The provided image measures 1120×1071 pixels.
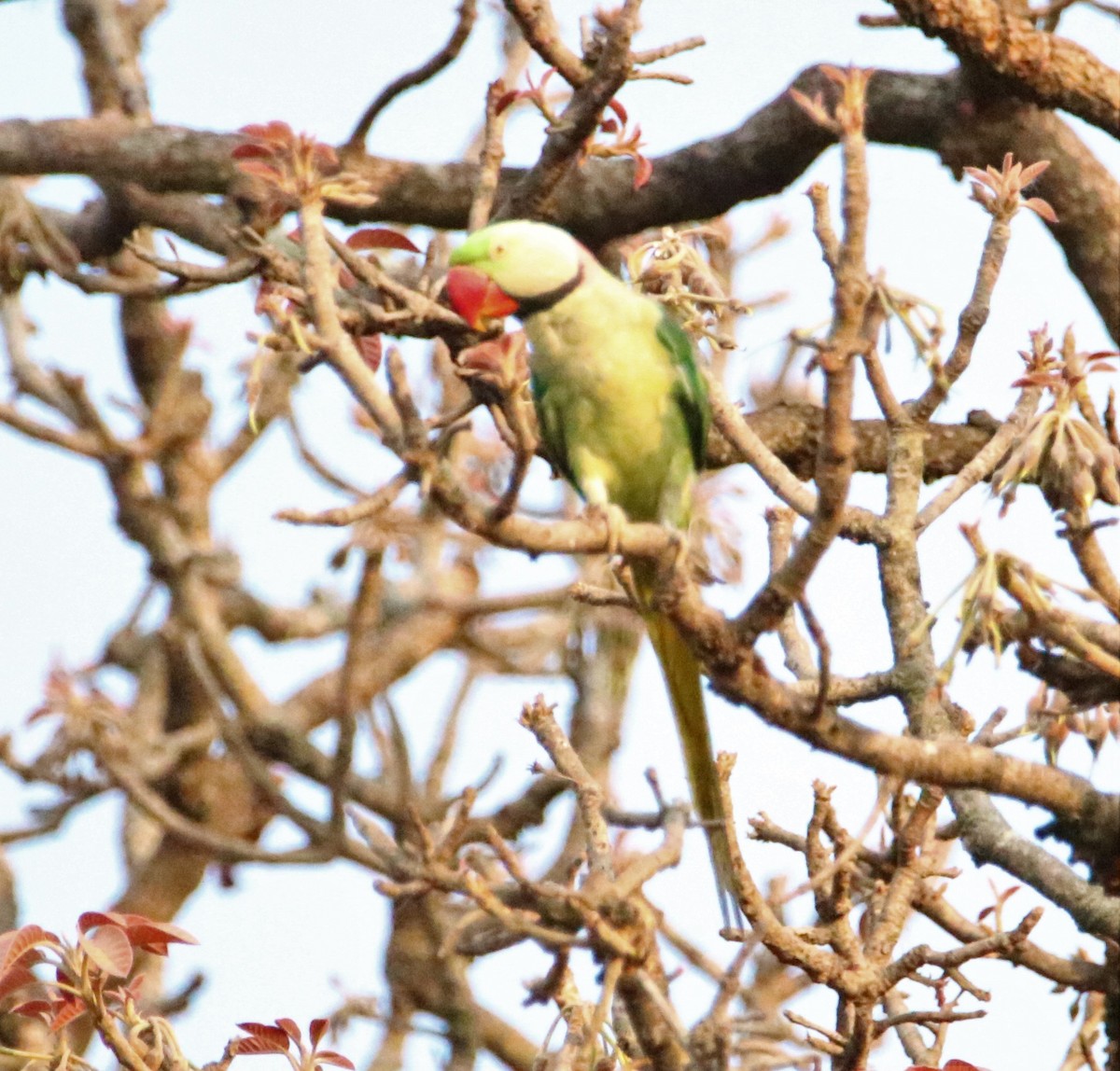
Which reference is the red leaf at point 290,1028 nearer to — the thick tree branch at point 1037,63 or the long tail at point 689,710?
the long tail at point 689,710

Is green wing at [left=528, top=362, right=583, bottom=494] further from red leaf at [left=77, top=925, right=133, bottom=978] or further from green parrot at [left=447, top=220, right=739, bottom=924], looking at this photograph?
red leaf at [left=77, top=925, right=133, bottom=978]

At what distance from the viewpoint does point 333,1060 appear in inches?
91.7

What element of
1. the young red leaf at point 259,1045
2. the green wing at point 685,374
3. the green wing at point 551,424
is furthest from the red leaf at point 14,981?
the green wing at point 685,374

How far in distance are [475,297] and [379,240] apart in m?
0.21

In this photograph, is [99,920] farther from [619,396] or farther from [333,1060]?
[619,396]

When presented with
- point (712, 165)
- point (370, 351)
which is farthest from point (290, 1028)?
point (712, 165)

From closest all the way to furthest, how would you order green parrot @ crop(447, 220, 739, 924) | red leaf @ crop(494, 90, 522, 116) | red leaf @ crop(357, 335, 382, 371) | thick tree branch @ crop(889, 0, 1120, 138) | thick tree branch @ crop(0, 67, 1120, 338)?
red leaf @ crop(357, 335, 382, 371) < red leaf @ crop(494, 90, 522, 116) < green parrot @ crop(447, 220, 739, 924) < thick tree branch @ crop(889, 0, 1120, 138) < thick tree branch @ crop(0, 67, 1120, 338)

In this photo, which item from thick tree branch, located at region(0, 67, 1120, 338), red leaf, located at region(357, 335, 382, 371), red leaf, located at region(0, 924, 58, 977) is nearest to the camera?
red leaf, located at region(0, 924, 58, 977)

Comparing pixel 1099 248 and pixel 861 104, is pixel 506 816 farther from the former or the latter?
pixel 861 104

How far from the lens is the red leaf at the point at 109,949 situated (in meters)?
2.15

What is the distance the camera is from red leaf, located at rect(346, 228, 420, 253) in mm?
2695

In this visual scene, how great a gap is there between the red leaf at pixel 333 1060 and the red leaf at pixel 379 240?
134cm

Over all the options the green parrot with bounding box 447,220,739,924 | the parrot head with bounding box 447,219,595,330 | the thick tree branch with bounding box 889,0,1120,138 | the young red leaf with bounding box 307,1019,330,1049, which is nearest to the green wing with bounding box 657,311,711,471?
the green parrot with bounding box 447,220,739,924

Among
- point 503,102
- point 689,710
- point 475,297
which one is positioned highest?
point 503,102
